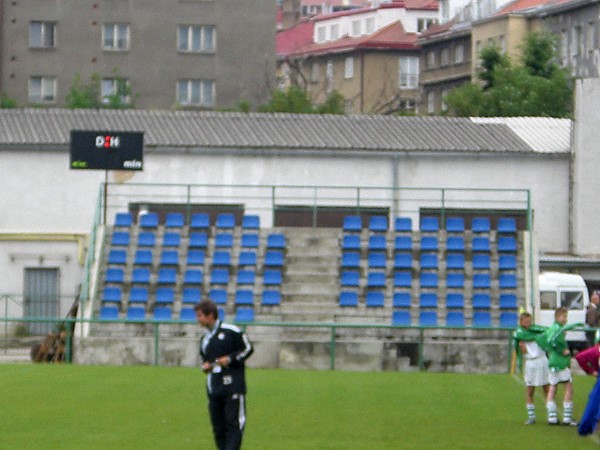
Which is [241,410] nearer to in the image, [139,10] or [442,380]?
→ [442,380]

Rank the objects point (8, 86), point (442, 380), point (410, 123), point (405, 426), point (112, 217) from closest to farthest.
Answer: point (405, 426)
point (442, 380)
point (112, 217)
point (410, 123)
point (8, 86)

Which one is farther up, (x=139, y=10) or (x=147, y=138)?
(x=139, y=10)

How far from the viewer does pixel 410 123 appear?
5388 centimetres

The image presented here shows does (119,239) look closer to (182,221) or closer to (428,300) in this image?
(182,221)

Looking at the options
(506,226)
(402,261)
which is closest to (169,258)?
(402,261)

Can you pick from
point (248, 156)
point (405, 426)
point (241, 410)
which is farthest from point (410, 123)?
point (241, 410)

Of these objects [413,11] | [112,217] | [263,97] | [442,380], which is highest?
[413,11]

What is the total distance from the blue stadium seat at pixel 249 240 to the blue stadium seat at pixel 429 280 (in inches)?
179

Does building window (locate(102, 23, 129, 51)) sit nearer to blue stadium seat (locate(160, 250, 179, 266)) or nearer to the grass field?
blue stadium seat (locate(160, 250, 179, 266))

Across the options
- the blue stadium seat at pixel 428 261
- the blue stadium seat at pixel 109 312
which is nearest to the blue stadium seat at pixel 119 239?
the blue stadium seat at pixel 109 312

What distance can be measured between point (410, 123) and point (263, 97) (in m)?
39.5

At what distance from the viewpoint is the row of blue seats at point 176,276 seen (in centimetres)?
4181

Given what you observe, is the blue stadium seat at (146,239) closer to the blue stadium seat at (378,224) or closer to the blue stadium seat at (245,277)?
the blue stadium seat at (245,277)

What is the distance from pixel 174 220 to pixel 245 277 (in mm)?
3254
